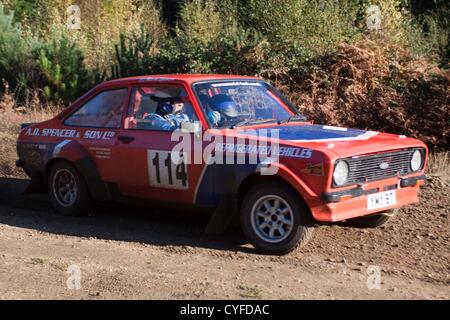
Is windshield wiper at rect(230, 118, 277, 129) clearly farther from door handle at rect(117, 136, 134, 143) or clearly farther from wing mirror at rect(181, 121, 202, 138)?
door handle at rect(117, 136, 134, 143)

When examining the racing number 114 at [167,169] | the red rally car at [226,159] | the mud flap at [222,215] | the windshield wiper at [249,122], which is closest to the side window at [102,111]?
the red rally car at [226,159]

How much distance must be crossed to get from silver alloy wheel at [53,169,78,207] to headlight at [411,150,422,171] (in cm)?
378

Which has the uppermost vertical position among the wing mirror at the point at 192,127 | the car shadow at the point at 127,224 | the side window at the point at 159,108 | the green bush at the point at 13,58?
the green bush at the point at 13,58

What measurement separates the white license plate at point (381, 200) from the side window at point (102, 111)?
2.90 metres

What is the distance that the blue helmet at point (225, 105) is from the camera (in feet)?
23.0

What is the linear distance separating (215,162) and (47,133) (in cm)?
269

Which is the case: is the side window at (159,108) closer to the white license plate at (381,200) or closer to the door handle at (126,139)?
the door handle at (126,139)

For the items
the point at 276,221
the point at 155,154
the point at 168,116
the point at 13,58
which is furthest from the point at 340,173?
the point at 13,58

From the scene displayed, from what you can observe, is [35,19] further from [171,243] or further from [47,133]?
[171,243]

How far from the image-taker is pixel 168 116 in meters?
7.30

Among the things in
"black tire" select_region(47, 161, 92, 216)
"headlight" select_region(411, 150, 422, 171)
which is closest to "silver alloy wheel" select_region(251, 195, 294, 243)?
"headlight" select_region(411, 150, 422, 171)

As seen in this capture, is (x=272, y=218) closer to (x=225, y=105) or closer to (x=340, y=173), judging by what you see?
(x=340, y=173)

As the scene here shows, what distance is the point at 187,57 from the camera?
47.8 ft
